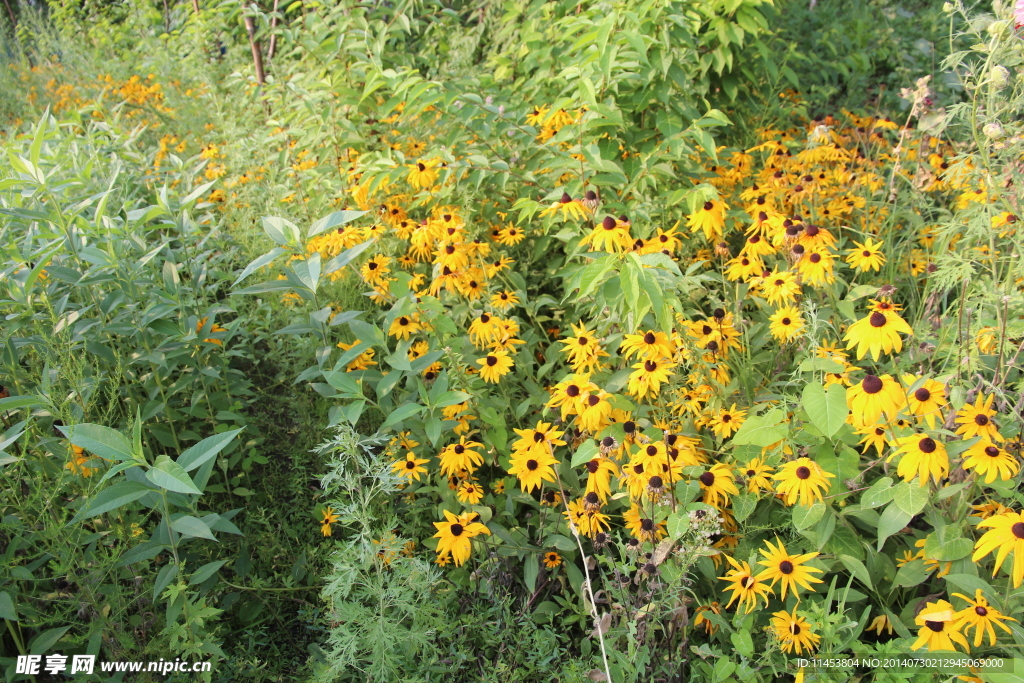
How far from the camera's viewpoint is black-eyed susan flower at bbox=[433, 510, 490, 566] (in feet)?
4.57

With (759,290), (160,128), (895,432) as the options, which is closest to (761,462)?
(895,432)

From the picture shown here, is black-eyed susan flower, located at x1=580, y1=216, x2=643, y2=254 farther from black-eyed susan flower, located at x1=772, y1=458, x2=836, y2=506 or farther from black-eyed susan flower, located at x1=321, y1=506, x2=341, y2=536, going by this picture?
black-eyed susan flower, located at x1=321, y1=506, x2=341, y2=536

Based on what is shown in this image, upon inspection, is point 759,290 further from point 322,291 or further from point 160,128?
point 160,128

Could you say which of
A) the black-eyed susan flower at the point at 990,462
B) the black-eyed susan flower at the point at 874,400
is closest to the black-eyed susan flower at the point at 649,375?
the black-eyed susan flower at the point at 874,400

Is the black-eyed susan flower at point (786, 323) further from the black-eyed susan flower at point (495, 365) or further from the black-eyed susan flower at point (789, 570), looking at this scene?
the black-eyed susan flower at point (495, 365)

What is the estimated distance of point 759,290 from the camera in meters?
1.99

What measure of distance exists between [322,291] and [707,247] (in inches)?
52.5

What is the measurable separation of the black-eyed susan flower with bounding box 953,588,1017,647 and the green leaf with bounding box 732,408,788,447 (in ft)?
1.32

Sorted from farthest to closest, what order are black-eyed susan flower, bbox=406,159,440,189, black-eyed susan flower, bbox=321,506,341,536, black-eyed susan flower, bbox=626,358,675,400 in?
black-eyed susan flower, bbox=406,159,440,189, black-eyed susan flower, bbox=321,506,341,536, black-eyed susan flower, bbox=626,358,675,400

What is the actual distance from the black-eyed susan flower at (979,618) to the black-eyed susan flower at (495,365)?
3.36ft

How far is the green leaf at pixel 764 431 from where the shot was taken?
4.45 ft

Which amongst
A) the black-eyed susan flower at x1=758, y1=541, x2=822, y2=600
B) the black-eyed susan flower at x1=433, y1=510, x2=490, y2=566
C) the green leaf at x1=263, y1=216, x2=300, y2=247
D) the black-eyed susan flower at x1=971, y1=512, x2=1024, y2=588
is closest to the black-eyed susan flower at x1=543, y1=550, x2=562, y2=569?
the black-eyed susan flower at x1=433, y1=510, x2=490, y2=566

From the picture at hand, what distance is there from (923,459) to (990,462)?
125mm

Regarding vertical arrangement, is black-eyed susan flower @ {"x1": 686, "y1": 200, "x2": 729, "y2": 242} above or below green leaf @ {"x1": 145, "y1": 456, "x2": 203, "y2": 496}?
above
